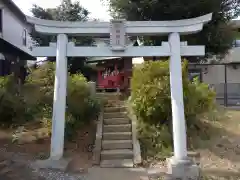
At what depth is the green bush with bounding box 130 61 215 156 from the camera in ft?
32.1

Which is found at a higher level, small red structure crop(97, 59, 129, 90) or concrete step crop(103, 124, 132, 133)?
small red structure crop(97, 59, 129, 90)

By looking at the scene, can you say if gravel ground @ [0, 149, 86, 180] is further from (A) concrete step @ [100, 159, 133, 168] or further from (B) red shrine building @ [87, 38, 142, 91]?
(B) red shrine building @ [87, 38, 142, 91]

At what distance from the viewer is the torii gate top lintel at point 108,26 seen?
8.71 metres

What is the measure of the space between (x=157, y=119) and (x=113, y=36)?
3.03m

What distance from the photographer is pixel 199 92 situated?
10602 mm

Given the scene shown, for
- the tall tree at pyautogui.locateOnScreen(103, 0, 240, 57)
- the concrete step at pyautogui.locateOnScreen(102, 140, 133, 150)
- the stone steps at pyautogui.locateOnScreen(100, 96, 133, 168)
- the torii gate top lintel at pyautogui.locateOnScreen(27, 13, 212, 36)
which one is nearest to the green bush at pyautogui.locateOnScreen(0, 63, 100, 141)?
the stone steps at pyautogui.locateOnScreen(100, 96, 133, 168)

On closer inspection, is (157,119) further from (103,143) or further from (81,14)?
(81,14)

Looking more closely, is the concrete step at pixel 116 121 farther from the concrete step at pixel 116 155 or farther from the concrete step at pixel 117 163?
the concrete step at pixel 117 163

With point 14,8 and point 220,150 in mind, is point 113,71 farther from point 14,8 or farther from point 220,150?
point 220,150

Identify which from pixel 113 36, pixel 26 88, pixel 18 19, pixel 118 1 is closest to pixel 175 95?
pixel 113 36

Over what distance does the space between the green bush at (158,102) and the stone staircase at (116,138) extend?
0.54 metres

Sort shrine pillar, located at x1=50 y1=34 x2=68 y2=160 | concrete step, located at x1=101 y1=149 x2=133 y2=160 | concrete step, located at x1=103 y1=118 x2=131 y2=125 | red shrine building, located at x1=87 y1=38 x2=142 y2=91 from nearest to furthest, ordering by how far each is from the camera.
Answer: shrine pillar, located at x1=50 y1=34 x2=68 y2=160 → concrete step, located at x1=101 y1=149 x2=133 y2=160 → concrete step, located at x1=103 y1=118 x2=131 y2=125 → red shrine building, located at x1=87 y1=38 x2=142 y2=91

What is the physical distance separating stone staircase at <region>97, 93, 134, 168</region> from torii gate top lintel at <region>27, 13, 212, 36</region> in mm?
3216

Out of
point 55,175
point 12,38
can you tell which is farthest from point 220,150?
point 12,38
